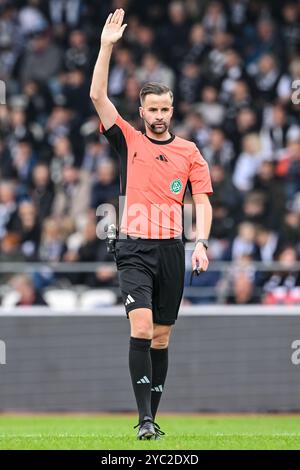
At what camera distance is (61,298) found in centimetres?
1606

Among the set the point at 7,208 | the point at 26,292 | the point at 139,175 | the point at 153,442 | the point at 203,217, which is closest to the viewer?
the point at 153,442

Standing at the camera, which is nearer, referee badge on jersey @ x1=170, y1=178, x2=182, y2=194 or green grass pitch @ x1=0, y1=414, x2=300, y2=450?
green grass pitch @ x1=0, y1=414, x2=300, y2=450

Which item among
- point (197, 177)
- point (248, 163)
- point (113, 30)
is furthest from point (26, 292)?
point (113, 30)

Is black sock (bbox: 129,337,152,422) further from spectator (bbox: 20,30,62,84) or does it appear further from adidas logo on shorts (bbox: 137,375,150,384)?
spectator (bbox: 20,30,62,84)

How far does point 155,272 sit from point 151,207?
47cm

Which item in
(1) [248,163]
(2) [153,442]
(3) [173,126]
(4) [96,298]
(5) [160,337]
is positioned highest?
(3) [173,126]

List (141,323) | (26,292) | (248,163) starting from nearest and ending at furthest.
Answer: (141,323) < (26,292) < (248,163)

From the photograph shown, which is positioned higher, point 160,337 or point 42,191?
point 42,191

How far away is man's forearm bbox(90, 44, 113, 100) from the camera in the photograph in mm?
8617

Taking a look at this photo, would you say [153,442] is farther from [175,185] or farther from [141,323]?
[175,185]

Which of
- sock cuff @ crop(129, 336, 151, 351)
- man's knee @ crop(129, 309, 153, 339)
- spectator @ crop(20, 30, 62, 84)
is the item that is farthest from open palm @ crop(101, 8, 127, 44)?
spectator @ crop(20, 30, 62, 84)

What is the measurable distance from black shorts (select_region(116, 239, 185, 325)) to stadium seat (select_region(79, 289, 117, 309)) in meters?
7.03

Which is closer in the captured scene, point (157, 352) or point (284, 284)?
point (157, 352)

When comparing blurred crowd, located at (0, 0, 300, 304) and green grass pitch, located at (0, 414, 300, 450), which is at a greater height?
blurred crowd, located at (0, 0, 300, 304)
